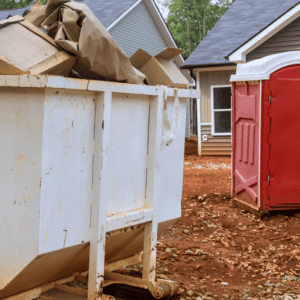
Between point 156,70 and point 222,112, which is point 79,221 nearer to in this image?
point 156,70

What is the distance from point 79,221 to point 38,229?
0.34 m

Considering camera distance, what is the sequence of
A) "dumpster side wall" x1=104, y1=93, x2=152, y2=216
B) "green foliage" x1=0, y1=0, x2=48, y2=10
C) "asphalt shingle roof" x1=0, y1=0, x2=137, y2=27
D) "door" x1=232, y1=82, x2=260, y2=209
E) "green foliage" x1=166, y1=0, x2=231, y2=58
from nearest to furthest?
"dumpster side wall" x1=104, y1=93, x2=152, y2=216 < "door" x1=232, y1=82, x2=260, y2=209 < "asphalt shingle roof" x1=0, y1=0, x2=137, y2=27 < "green foliage" x1=166, y1=0, x2=231, y2=58 < "green foliage" x1=0, y1=0, x2=48, y2=10

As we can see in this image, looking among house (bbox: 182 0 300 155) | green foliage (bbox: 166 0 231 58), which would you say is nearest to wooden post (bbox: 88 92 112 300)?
house (bbox: 182 0 300 155)

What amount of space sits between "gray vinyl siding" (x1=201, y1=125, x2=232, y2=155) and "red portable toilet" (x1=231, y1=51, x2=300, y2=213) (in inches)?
365

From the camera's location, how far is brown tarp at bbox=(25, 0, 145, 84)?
3199 millimetres

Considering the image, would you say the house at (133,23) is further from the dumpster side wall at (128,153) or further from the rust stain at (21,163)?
the rust stain at (21,163)

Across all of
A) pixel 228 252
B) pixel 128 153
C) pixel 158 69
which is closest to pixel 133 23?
pixel 228 252

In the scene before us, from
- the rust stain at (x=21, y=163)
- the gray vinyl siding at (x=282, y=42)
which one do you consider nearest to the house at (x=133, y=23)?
the gray vinyl siding at (x=282, y=42)

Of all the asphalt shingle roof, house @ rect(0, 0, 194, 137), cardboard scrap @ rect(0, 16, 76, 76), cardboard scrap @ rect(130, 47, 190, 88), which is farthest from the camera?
house @ rect(0, 0, 194, 137)

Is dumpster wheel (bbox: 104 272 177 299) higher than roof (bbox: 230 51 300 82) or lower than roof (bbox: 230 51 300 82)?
lower

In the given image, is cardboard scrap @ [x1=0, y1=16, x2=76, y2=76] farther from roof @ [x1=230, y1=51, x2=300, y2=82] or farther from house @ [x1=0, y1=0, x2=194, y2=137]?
house @ [x1=0, y1=0, x2=194, y2=137]

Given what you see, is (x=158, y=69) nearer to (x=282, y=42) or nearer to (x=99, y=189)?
(x=99, y=189)

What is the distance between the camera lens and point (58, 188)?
2.94 metres

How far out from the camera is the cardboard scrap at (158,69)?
402 cm
